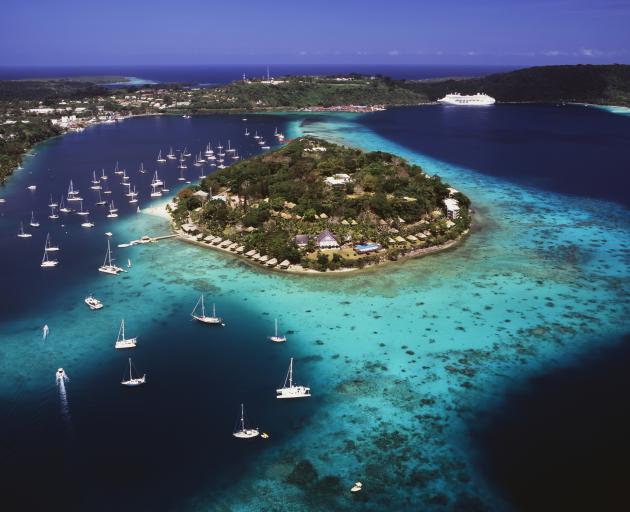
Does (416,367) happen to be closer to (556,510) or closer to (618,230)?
(556,510)

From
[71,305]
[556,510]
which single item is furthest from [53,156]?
[556,510]

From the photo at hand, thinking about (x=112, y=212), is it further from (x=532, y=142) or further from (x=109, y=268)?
(x=532, y=142)

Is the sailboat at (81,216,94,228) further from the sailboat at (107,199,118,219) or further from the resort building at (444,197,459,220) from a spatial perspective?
the resort building at (444,197,459,220)

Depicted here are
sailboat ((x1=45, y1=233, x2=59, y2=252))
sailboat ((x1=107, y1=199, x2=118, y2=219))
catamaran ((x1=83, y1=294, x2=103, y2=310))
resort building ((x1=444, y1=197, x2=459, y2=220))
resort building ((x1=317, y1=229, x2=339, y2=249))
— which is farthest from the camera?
sailboat ((x1=107, y1=199, x2=118, y2=219))

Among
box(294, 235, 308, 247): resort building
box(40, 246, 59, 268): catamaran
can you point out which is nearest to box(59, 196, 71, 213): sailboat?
box(40, 246, 59, 268): catamaran

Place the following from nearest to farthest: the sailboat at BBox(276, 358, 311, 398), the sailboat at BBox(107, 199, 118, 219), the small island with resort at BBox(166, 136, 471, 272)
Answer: the sailboat at BBox(276, 358, 311, 398), the small island with resort at BBox(166, 136, 471, 272), the sailboat at BBox(107, 199, 118, 219)

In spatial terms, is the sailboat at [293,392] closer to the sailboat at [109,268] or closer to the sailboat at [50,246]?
the sailboat at [109,268]

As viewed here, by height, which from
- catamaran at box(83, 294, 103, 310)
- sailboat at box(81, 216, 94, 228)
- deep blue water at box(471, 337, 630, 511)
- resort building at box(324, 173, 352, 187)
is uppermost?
resort building at box(324, 173, 352, 187)

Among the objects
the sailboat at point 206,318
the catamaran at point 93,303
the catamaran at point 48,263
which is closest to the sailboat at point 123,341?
the sailboat at point 206,318
